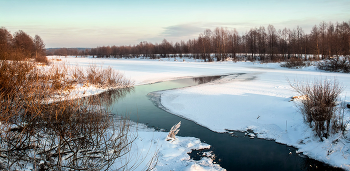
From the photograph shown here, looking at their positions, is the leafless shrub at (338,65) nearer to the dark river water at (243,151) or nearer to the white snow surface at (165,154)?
the dark river water at (243,151)

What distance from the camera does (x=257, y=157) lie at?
4285mm

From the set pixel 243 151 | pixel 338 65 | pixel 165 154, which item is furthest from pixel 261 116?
pixel 338 65

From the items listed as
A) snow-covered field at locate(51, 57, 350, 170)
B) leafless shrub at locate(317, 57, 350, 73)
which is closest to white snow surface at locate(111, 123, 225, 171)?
snow-covered field at locate(51, 57, 350, 170)

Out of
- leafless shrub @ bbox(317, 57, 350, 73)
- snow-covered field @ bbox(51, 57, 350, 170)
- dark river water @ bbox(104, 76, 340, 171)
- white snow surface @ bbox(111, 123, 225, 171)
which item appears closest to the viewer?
white snow surface @ bbox(111, 123, 225, 171)

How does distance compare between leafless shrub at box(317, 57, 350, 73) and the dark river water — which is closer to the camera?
the dark river water

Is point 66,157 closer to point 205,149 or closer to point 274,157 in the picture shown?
point 205,149

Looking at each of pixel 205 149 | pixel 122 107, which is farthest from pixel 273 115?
pixel 122 107

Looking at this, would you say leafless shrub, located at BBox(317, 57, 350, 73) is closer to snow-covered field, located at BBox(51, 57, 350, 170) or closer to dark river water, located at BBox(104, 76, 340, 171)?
snow-covered field, located at BBox(51, 57, 350, 170)

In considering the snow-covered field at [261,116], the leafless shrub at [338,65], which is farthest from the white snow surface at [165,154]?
the leafless shrub at [338,65]

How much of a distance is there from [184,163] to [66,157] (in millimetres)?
1996

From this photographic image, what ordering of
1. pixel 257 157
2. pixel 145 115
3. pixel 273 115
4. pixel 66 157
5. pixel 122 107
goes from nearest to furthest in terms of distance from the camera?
pixel 66 157 < pixel 257 157 < pixel 273 115 < pixel 145 115 < pixel 122 107

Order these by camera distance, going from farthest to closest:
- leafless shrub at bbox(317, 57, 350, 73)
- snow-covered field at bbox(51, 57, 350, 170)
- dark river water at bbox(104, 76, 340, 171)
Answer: leafless shrub at bbox(317, 57, 350, 73), snow-covered field at bbox(51, 57, 350, 170), dark river water at bbox(104, 76, 340, 171)

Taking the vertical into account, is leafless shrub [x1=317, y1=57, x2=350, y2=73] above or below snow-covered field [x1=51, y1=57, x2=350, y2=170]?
above

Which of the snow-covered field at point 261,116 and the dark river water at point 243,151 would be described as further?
the snow-covered field at point 261,116
